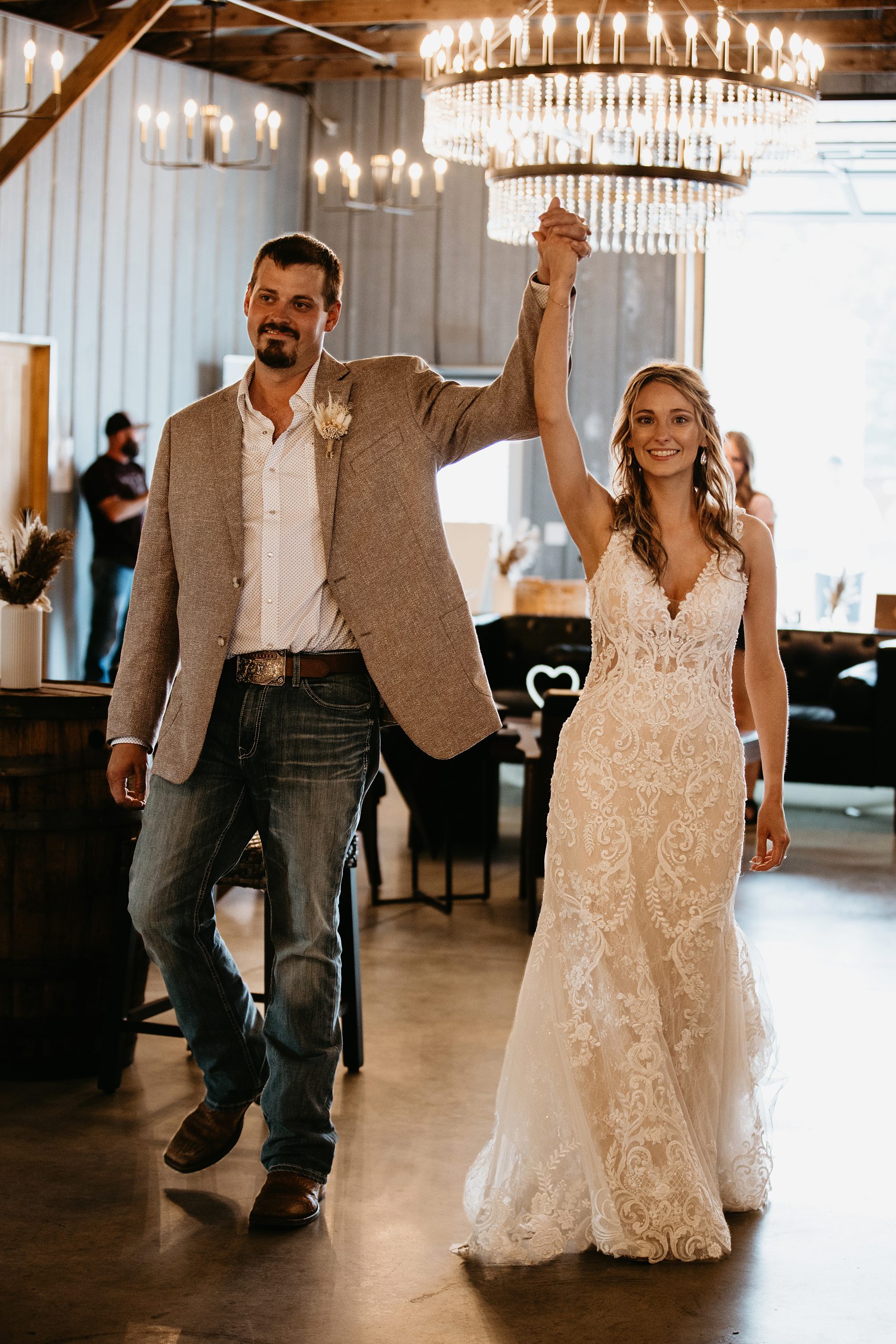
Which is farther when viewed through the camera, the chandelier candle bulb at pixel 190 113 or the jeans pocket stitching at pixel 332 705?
the chandelier candle bulb at pixel 190 113

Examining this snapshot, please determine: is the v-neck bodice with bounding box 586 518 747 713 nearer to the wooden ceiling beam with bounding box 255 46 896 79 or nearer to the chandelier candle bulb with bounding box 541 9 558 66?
the chandelier candle bulb with bounding box 541 9 558 66

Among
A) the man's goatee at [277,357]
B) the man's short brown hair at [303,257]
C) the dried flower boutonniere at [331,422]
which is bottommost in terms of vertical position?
the dried flower boutonniere at [331,422]

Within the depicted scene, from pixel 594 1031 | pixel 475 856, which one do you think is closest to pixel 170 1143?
pixel 594 1031

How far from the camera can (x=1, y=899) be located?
3.72 meters

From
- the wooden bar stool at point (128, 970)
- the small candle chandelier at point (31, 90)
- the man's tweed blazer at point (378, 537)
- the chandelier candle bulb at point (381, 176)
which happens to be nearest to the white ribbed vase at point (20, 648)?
the wooden bar stool at point (128, 970)

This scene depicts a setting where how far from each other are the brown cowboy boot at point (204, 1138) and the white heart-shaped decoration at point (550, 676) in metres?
3.83

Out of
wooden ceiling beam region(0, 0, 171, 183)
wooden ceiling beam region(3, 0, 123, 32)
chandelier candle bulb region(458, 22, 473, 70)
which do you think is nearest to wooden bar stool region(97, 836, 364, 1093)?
chandelier candle bulb region(458, 22, 473, 70)

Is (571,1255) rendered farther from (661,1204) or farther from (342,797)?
(342,797)

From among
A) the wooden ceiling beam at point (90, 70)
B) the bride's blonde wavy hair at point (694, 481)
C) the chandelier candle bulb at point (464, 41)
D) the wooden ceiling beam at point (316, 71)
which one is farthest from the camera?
the wooden ceiling beam at point (316, 71)

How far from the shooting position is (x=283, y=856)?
2.98m

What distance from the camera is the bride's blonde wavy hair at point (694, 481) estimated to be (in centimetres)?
305

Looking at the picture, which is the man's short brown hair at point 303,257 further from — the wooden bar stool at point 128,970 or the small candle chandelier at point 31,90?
the small candle chandelier at point 31,90

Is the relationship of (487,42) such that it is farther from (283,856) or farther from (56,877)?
(283,856)

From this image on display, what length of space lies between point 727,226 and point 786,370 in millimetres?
5265
